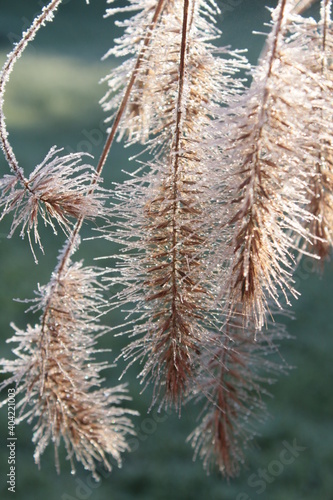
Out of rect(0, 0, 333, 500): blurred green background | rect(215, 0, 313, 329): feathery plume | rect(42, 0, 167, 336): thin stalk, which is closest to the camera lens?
rect(215, 0, 313, 329): feathery plume

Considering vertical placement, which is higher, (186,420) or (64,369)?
(64,369)

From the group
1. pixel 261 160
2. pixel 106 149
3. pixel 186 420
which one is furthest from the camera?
pixel 186 420

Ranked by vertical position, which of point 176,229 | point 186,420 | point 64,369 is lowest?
point 186,420

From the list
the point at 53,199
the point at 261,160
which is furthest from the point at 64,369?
the point at 261,160

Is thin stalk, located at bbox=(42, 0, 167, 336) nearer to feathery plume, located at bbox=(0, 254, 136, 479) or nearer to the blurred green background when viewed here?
feathery plume, located at bbox=(0, 254, 136, 479)

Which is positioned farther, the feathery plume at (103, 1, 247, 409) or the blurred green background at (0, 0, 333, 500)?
the blurred green background at (0, 0, 333, 500)

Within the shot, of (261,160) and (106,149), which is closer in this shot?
(261,160)

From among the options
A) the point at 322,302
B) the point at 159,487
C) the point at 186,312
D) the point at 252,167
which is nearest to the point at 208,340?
the point at 186,312

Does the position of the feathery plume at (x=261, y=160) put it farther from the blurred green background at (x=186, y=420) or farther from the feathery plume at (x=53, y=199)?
the blurred green background at (x=186, y=420)

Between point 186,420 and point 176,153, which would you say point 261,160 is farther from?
point 186,420

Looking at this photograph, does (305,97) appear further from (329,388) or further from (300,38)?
(329,388)

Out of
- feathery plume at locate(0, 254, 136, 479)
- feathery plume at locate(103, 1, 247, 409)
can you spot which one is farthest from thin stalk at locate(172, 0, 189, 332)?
feathery plume at locate(0, 254, 136, 479)
